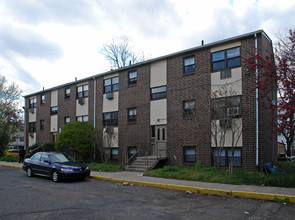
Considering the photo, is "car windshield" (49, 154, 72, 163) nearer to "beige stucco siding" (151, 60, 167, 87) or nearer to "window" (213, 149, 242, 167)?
"beige stucco siding" (151, 60, 167, 87)

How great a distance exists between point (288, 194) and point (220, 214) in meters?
2.93

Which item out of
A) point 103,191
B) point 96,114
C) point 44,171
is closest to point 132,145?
point 96,114

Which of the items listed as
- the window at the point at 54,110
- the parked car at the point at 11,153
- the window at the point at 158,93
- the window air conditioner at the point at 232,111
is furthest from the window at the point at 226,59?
the parked car at the point at 11,153

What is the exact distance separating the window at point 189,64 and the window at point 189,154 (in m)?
4.78

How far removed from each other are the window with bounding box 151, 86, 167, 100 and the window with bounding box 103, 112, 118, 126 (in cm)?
394

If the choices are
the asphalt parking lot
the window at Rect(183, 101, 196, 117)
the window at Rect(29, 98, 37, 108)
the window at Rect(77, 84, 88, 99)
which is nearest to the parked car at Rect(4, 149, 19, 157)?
the window at Rect(29, 98, 37, 108)

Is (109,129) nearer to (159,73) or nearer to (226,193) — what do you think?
(159,73)

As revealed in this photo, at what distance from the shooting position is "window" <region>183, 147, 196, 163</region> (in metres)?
16.1

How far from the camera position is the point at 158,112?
A: 59.0 ft

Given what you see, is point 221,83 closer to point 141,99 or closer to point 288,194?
point 141,99

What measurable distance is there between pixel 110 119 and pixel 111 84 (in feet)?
9.22

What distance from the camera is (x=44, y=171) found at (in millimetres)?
13375

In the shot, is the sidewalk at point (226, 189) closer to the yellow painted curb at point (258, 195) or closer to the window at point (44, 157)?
the yellow painted curb at point (258, 195)

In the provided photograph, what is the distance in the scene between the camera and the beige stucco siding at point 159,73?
59.0 feet
